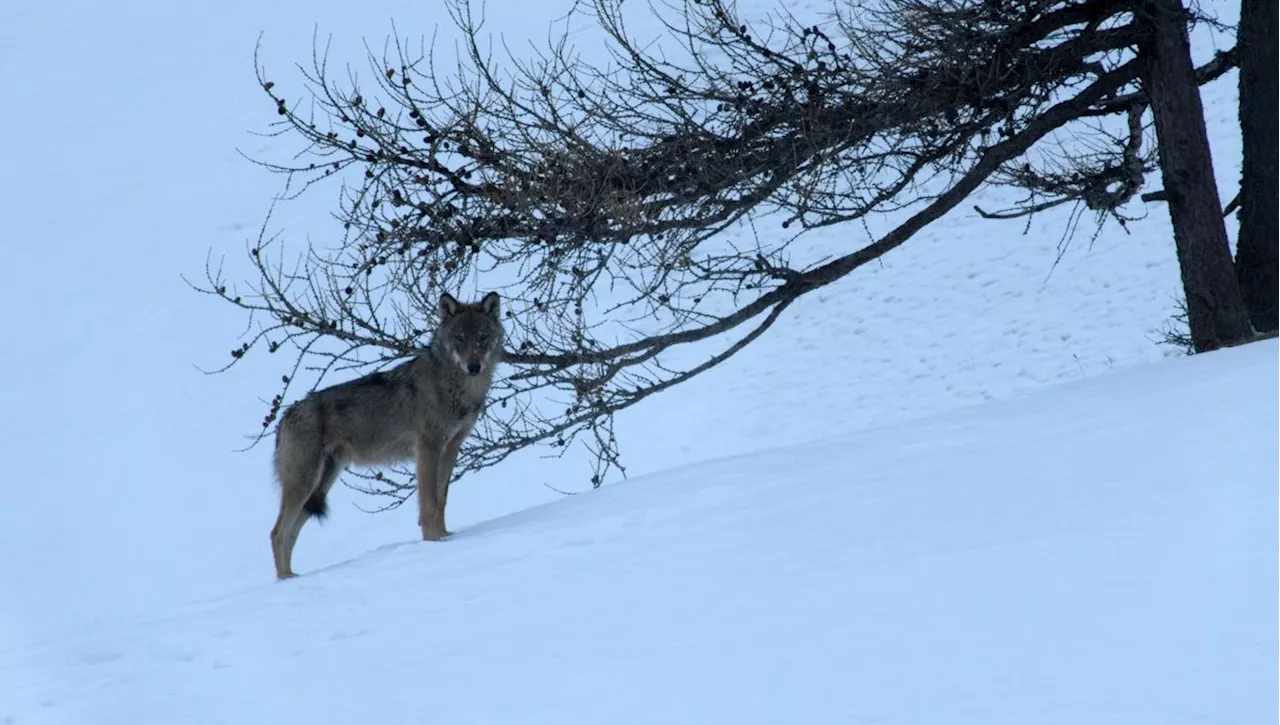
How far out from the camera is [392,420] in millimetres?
10266

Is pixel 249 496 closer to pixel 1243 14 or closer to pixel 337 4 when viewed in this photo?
pixel 1243 14

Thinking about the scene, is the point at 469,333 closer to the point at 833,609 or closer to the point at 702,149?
the point at 702,149

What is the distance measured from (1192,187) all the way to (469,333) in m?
5.47

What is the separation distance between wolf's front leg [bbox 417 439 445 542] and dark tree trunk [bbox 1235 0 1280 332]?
624 cm

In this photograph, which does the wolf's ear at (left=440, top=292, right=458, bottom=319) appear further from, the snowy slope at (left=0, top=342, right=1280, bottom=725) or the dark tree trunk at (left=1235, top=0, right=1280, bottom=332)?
the dark tree trunk at (left=1235, top=0, right=1280, bottom=332)

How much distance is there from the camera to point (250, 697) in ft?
17.6

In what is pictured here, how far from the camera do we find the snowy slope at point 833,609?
4.35 meters

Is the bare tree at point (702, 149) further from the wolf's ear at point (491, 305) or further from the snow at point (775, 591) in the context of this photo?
the snow at point (775, 591)

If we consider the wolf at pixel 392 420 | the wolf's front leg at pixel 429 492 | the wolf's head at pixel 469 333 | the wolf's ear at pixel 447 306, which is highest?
the wolf's ear at pixel 447 306

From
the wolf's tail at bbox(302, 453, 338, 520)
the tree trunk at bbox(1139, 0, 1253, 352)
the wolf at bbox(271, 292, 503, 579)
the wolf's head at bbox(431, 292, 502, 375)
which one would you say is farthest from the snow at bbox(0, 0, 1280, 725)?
the wolf's tail at bbox(302, 453, 338, 520)

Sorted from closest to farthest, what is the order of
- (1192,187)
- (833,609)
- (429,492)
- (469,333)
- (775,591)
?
1. (833,609)
2. (775,591)
3. (429,492)
4. (469,333)
5. (1192,187)

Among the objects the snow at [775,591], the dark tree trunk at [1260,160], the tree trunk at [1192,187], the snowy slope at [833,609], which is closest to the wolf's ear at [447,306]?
the snow at [775,591]

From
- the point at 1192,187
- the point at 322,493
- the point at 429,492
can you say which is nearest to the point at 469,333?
Result: the point at 429,492

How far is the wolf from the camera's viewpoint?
1021 cm
